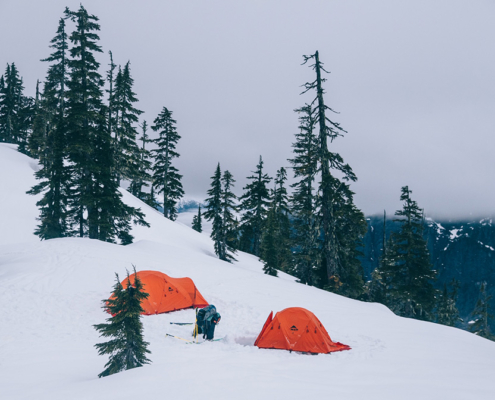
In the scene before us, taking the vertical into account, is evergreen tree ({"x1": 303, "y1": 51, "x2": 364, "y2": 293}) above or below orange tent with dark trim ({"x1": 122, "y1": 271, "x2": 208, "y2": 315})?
above

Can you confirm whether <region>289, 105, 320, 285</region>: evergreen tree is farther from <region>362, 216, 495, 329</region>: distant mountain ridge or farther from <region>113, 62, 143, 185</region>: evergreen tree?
<region>362, 216, 495, 329</region>: distant mountain ridge

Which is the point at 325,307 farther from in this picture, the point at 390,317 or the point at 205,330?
the point at 205,330

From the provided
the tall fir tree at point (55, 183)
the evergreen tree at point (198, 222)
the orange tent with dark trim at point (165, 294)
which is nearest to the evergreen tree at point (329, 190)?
the orange tent with dark trim at point (165, 294)

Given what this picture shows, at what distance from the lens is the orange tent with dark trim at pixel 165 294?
44.3 ft

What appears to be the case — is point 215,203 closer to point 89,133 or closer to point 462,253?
point 89,133

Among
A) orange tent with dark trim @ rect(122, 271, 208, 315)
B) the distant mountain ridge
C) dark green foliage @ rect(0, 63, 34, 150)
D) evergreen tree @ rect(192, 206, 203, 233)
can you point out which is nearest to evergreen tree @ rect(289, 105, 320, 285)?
orange tent with dark trim @ rect(122, 271, 208, 315)

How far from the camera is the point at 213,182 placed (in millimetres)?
37469

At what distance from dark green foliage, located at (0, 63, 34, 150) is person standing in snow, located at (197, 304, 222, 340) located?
2396 inches

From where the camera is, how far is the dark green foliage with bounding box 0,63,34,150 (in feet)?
183

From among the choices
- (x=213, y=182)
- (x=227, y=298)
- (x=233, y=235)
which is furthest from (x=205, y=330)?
(x=213, y=182)

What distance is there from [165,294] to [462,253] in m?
126

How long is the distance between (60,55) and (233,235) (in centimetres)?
2659

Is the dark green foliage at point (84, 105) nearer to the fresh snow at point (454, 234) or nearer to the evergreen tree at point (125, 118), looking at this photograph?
the evergreen tree at point (125, 118)

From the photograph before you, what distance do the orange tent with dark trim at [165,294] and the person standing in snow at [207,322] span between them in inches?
123
